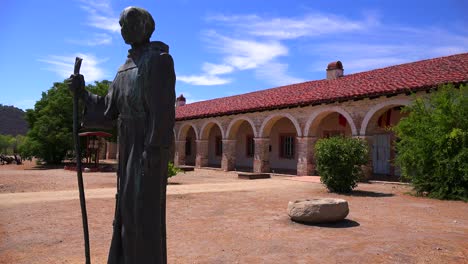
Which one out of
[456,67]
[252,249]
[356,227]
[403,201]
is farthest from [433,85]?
[252,249]

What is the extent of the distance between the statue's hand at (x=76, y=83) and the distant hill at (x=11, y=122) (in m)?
57.7

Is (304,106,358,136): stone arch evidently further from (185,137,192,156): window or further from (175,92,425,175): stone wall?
(185,137,192,156): window

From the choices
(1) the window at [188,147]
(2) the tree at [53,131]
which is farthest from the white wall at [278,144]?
(2) the tree at [53,131]

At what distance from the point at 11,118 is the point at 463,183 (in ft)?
195

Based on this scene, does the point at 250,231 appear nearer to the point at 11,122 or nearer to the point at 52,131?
the point at 52,131

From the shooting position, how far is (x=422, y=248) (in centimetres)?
482

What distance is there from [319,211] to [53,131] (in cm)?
1912

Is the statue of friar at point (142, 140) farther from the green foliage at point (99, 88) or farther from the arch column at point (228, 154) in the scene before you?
the green foliage at point (99, 88)

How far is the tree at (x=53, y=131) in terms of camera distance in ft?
70.1

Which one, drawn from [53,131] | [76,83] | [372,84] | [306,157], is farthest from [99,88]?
[76,83]

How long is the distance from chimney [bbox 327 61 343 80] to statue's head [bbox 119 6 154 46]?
18.3 m

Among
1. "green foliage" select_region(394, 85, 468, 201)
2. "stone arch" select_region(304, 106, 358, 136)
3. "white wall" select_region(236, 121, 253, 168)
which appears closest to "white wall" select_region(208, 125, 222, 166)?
"white wall" select_region(236, 121, 253, 168)

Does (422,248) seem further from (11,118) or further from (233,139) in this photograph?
(11,118)

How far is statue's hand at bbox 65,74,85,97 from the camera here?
2.71m
